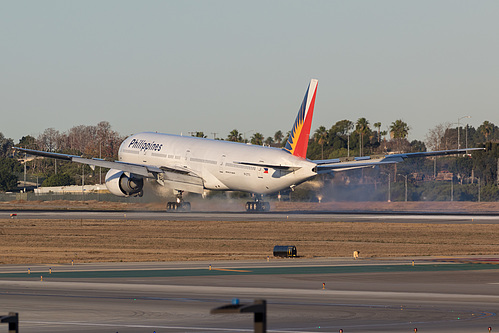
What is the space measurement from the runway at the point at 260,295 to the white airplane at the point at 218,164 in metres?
37.7

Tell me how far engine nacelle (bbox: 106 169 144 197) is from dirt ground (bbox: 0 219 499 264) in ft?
51.4

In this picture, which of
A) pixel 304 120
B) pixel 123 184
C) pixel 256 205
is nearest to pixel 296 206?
pixel 256 205

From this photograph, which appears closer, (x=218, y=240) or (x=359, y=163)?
(x=218, y=240)

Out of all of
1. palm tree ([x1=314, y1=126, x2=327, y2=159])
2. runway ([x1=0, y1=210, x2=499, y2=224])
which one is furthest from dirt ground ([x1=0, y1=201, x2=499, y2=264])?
palm tree ([x1=314, y1=126, x2=327, y2=159])

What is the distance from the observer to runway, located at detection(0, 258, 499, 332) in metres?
18.1

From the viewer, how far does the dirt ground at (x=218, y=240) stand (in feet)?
128

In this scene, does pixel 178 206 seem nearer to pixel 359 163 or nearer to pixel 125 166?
pixel 125 166

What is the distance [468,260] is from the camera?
3412cm

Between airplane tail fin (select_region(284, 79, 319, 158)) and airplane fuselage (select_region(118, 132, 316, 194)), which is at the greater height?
airplane tail fin (select_region(284, 79, 319, 158))

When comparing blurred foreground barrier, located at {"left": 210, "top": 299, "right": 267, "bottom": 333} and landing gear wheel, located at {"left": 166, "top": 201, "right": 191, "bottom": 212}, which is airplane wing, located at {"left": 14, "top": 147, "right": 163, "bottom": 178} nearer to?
landing gear wheel, located at {"left": 166, "top": 201, "right": 191, "bottom": 212}

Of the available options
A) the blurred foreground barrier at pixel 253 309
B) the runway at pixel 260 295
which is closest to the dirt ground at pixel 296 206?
the runway at pixel 260 295

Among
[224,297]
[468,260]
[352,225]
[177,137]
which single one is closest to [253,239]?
[352,225]

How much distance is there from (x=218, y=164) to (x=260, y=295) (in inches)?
2088

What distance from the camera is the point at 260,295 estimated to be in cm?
2283
